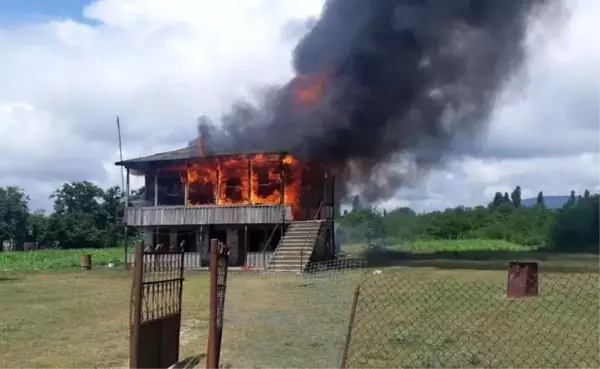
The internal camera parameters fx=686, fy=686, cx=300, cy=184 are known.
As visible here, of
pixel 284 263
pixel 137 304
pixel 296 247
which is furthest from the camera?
pixel 296 247

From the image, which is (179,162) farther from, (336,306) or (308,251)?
(336,306)

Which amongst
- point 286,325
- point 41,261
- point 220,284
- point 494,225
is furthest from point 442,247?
point 220,284

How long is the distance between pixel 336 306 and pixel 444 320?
3079mm

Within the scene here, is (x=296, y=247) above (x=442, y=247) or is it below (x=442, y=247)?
above

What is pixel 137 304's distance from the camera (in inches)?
288

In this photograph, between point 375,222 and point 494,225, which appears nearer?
point 375,222

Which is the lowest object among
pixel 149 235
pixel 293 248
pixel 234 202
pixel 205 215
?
pixel 293 248

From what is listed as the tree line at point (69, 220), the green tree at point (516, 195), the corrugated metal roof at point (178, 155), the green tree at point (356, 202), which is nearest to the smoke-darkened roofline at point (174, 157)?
the corrugated metal roof at point (178, 155)

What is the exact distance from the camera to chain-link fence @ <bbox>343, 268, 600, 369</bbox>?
10219 mm

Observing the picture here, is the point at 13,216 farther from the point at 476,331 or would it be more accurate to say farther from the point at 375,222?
the point at 476,331

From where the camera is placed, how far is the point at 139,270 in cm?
724

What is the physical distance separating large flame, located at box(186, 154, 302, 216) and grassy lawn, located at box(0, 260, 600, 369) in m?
16.3

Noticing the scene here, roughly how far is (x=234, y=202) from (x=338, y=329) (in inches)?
1057

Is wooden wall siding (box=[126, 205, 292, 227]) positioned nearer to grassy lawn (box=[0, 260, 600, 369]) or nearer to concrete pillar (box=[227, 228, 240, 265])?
concrete pillar (box=[227, 228, 240, 265])
